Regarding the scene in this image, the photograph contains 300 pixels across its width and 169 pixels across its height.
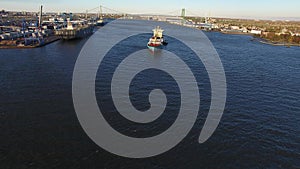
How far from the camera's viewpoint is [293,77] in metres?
23.2

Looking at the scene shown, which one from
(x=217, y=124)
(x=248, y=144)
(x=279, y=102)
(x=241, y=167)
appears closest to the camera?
(x=241, y=167)

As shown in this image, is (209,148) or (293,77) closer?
(209,148)

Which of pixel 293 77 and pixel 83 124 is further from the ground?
pixel 293 77

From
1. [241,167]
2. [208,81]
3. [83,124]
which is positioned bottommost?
[241,167]

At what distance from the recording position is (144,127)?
11.6m

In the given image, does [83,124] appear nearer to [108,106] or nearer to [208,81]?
[108,106]

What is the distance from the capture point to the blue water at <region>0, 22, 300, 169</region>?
9141 mm

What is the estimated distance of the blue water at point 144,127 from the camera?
914 centimetres

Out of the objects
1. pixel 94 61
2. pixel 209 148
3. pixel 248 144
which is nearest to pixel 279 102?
pixel 248 144

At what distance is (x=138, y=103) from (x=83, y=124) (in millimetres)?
3782

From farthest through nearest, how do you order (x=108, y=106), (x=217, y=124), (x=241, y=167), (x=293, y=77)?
(x=293, y=77) < (x=108, y=106) < (x=217, y=124) < (x=241, y=167)

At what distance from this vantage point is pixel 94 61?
960 inches

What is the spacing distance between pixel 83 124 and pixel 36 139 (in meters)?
2.18

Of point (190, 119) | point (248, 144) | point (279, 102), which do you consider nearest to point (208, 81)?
point (279, 102)
